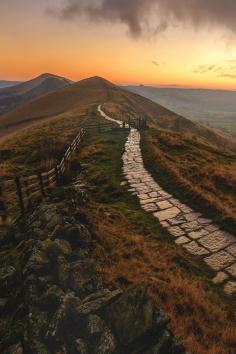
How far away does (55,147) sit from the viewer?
30062mm

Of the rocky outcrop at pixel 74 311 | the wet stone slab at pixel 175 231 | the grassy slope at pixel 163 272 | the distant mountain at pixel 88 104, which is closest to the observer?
the rocky outcrop at pixel 74 311

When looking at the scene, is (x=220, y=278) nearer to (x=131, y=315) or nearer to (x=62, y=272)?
(x=131, y=315)

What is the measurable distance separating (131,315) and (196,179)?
556 inches

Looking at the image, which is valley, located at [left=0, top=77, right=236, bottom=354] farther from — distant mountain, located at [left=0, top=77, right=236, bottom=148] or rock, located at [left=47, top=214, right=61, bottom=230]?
distant mountain, located at [left=0, top=77, right=236, bottom=148]

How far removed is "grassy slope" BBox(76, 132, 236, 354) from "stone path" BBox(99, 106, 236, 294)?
0.38 metres

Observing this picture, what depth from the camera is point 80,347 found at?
525 centimetres

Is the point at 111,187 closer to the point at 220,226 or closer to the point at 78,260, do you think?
the point at 220,226

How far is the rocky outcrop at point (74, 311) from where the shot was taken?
5379 mm

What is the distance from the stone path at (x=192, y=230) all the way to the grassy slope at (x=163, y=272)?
0.38 metres

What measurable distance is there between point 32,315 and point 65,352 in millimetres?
1029

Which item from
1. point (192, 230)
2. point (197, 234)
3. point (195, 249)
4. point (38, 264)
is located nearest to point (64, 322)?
point (38, 264)

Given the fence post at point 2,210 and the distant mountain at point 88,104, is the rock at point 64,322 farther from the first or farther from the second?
the distant mountain at point 88,104

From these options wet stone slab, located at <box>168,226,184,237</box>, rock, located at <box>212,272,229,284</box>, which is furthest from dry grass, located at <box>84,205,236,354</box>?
wet stone slab, located at <box>168,226,184,237</box>

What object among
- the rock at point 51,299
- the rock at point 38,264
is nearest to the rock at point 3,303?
the rock at point 38,264
